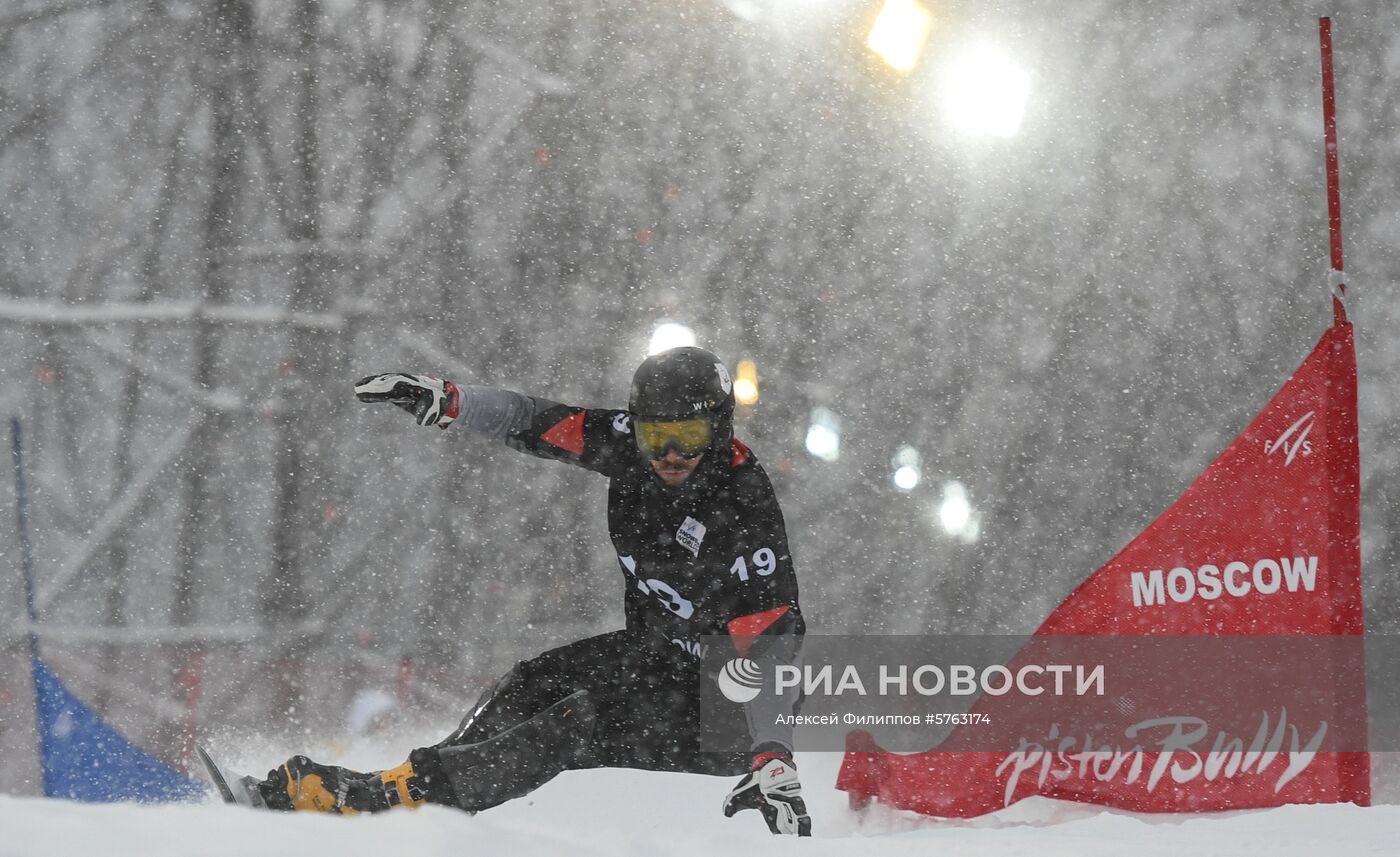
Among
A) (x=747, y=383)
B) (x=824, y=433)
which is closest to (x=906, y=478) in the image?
(x=824, y=433)

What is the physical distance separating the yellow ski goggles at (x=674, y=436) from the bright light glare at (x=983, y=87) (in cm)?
631

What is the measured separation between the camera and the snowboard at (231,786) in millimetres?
2861

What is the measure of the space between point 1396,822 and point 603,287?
22.1 ft

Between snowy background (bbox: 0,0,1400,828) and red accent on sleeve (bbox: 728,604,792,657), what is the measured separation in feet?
17.2

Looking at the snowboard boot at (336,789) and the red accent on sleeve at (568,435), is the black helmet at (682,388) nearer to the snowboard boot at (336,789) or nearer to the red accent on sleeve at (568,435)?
the red accent on sleeve at (568,435)

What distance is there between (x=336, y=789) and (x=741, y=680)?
110cm

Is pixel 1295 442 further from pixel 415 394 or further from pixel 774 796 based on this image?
pixel 415 394

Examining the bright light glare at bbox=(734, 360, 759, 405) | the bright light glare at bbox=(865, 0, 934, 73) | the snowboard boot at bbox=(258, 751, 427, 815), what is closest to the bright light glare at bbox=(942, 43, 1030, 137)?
the bright light glare at bbox=(865, 0, 934, 73)

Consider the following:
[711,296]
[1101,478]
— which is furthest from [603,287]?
[1101,478]

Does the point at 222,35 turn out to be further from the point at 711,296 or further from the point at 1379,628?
the point at 1379,628

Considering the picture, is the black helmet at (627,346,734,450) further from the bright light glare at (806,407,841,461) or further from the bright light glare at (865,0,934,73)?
Result: the bright light glare at (865,0,934,73)

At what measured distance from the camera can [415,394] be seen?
354 centimetres

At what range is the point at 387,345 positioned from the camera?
346 inches

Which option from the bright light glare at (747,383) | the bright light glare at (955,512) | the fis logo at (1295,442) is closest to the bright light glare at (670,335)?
the bright light glare at (747,383)
